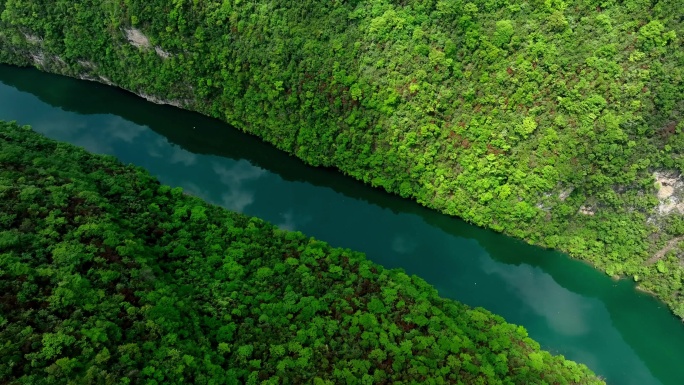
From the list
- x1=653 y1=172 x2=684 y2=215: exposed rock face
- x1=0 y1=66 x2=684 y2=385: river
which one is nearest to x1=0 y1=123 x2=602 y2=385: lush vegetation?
x1=0 y1=66 x2=684 y2=385: river

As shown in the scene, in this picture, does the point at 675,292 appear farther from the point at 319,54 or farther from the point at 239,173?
the point at 239,173

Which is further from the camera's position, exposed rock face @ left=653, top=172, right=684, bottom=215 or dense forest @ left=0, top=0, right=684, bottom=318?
exposed rock face @ left=653, top=172, right=684, bottom=215

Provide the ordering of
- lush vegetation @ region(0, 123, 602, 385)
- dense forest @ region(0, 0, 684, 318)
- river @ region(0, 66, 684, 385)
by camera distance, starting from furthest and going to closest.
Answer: river @ region(0, 66, 684, 385), dense forest @ region(0, 0, 684, 318), lush vegetation @ region(0, 123, 602, 385)

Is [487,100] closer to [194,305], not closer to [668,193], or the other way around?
[668,193]

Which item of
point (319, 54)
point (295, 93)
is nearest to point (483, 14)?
point (319, 54)

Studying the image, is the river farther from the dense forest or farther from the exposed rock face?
the exposed rock face

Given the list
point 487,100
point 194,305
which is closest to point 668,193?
point 487,100
